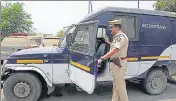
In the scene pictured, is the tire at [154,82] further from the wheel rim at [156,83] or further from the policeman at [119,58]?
the policeman at [119,58]

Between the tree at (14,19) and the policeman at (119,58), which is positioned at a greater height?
the tree at (14,19)

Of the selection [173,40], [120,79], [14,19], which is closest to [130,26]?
[173,40]

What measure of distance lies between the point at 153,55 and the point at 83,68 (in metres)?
2.56

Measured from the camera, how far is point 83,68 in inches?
200

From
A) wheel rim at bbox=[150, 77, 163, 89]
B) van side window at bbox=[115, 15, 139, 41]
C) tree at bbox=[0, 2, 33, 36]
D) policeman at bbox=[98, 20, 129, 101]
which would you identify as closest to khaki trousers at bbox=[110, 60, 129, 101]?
policeman at bbox=[98, 20, 129, 101]

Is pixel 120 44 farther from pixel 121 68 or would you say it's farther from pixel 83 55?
pixel 83 55

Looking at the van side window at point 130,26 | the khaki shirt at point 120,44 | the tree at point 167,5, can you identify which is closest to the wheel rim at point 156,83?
the van side window at point 130,26

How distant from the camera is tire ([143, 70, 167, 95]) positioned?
23.0 feet

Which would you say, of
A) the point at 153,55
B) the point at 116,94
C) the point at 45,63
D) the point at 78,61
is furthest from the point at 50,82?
the point at 153,55

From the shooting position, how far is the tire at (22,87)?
593cm

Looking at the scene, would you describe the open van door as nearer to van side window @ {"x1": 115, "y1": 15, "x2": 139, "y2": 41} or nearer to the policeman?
the policeman

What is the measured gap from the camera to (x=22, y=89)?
235 inches

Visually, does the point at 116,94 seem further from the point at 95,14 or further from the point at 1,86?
the point at 1,86

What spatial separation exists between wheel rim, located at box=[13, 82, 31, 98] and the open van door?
1.01 meters
